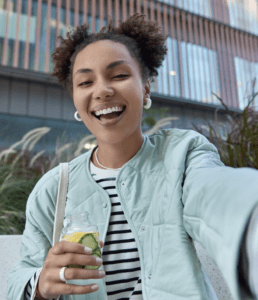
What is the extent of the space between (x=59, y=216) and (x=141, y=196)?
23cm

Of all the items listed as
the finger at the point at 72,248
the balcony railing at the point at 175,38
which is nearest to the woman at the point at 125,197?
the finger at the point at 72,248

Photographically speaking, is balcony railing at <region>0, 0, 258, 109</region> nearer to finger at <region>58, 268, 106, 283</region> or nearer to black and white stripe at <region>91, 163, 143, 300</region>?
black and white stripe at <region>91, 163, 143, 300</region>

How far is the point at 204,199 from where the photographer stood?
14.9 inches

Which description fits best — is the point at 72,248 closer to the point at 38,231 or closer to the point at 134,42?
the point at 38,231

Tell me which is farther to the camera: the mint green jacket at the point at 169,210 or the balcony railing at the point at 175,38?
the balcony railing at the point at 175,38

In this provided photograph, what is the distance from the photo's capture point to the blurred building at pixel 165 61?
9.56 ft

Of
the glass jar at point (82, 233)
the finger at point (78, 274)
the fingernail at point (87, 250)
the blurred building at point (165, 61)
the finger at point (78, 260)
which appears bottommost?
the finger at point (78, 274)

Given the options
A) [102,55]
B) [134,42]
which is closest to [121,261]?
[102,55]

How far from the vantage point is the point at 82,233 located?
1.51 feet

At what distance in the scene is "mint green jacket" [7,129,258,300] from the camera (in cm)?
31

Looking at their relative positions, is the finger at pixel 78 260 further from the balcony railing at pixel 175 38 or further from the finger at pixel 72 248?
the balcony railing at pixel 175 38

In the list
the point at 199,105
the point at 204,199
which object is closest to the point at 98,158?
the point at 204,199

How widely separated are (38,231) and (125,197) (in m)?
0.27

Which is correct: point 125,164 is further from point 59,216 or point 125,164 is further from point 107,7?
point 107,7
